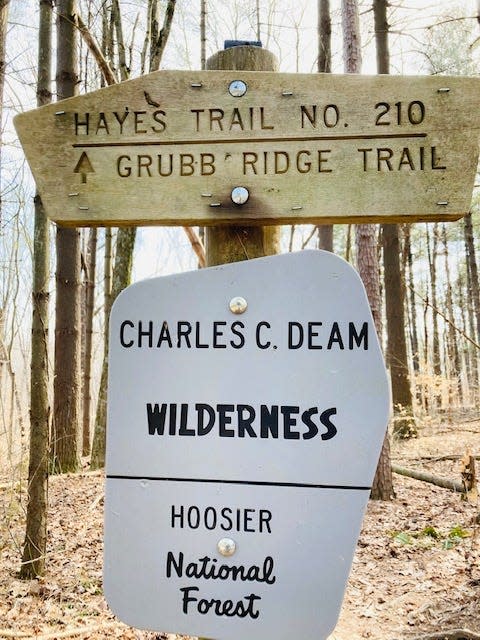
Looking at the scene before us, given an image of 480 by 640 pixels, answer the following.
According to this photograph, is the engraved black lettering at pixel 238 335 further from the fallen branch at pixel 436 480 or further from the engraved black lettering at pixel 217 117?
the fallen branch at pixel 436 480

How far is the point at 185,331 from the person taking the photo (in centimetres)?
129

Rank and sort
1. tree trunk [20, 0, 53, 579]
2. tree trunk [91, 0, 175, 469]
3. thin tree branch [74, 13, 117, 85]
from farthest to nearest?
tree trunk [91, 0, 175, 469], thin tree branch [74, 13, 117, 85], tree trunk [20, 0, 53, 579]

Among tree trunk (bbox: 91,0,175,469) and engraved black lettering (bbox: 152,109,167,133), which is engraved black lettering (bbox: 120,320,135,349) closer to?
engraved black lettering (bbox: 152,109,167,133)

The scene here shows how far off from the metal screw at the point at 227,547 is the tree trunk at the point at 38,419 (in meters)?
2.69

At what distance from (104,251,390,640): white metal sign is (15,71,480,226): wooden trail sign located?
0.70ft

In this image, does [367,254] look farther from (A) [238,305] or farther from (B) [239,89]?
(A) [238,305]

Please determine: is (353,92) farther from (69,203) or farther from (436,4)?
(436,4)

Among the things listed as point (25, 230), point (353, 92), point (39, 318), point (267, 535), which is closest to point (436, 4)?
point (25, 230)

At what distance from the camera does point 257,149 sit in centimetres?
134

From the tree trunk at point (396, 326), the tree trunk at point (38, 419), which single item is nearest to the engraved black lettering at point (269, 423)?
the tree trunk at point (38, 419)

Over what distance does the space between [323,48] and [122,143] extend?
10315 millimetres

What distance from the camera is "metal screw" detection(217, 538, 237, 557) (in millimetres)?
1223

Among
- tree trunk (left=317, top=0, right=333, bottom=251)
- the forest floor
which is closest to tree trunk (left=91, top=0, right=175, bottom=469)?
the forest floor

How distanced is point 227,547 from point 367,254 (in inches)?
214
